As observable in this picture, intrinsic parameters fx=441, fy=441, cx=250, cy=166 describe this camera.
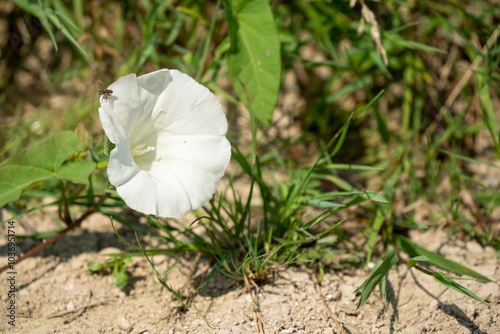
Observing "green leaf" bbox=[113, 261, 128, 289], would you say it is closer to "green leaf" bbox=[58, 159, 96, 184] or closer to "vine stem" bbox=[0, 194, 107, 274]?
"vine stem" bbox=[0, 194, 107, 274]

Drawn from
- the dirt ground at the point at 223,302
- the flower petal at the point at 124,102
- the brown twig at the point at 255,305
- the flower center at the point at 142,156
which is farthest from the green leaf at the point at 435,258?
the flower petal at the point at 124,102

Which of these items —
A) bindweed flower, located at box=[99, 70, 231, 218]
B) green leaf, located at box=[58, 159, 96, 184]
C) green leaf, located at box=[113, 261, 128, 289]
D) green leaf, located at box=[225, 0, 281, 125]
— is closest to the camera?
bindweed flower, located at box=[99, 70, 231, 218]

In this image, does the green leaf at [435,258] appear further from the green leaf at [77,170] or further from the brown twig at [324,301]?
the green leaf at [77,170]

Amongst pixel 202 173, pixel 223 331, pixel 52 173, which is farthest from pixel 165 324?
pixel 52 173

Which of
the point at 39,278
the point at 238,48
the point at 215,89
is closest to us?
the point at 39,278

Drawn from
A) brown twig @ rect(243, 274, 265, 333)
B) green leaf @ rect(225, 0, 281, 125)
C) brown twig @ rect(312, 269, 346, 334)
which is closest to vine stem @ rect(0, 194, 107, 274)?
brown twig @ rect(243, 274, 265, 333)

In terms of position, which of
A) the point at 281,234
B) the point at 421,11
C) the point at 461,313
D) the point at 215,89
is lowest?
the point at 461,313

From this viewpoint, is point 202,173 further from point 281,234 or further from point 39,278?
point 39,278
